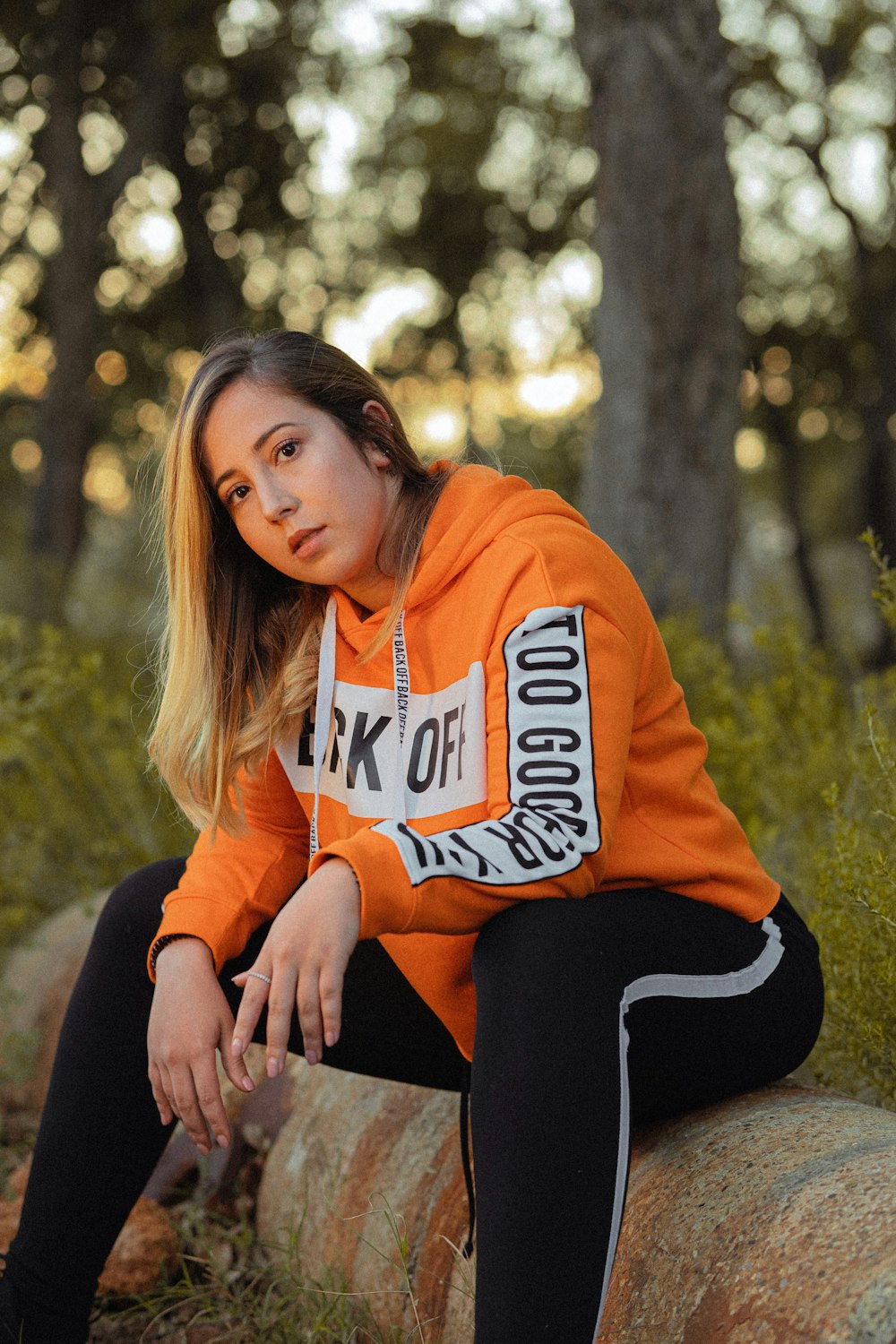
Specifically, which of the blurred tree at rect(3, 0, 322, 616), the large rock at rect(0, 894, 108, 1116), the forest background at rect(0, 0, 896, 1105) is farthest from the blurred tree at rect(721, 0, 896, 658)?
the large rock at rect(0, 894, 108, 1116)

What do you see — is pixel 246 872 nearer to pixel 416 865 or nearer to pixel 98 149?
pixel 416 865

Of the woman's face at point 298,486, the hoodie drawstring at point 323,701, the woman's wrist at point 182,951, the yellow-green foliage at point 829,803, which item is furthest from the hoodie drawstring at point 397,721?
the yellow-green foliage at point 829,803

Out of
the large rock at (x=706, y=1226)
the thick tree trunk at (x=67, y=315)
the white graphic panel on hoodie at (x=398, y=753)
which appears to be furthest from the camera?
the thick tree trunk at (x=67, y=315)

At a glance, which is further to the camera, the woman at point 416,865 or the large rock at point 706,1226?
the woman at point 416,865

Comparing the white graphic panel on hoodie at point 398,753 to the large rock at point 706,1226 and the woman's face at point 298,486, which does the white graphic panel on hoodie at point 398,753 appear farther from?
the large rock at point 706,1226

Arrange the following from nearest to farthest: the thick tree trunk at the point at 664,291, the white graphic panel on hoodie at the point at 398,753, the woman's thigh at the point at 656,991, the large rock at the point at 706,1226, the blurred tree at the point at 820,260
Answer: the large rock at the point at 706,1226 < the woman's thigh at the point at 656,991 < the white graphic panel on hoodie at the point at 398,753 < the thick tree trunk at the point at 664,291 < the blurred tree at the point at 820,260

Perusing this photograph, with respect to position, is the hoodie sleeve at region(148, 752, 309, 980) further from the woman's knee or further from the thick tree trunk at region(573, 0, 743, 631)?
the thick tree trunk at region(573, 0, 743, 631)

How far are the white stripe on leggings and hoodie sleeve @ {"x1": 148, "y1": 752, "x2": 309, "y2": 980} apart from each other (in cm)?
68

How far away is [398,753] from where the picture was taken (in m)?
1.83

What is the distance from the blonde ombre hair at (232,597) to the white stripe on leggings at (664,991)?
0.73 meters

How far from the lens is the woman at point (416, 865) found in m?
1.38

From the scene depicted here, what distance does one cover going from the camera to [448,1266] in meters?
1.94

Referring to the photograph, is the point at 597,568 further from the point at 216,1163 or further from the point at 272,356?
the point at 216,1163

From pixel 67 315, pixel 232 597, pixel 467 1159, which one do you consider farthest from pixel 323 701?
pixel 67 315
